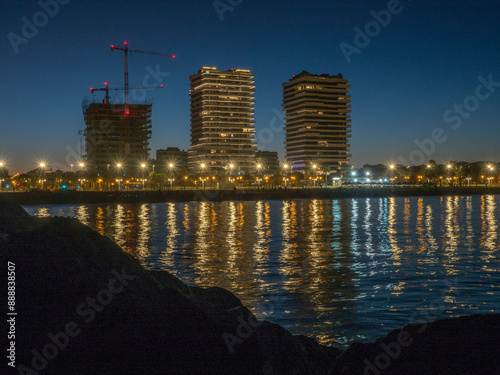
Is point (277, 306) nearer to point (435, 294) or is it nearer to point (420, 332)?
point (435, 294)

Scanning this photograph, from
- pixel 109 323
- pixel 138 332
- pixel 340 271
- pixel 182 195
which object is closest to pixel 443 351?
pixel 138 332

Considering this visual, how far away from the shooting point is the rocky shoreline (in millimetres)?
4430

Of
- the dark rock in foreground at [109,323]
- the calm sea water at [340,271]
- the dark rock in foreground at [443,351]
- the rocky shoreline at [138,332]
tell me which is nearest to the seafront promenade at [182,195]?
the calm sea water at [340,271]

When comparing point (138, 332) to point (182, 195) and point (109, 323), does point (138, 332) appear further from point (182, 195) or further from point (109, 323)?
point (182, 195)

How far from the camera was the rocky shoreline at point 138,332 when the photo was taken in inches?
174

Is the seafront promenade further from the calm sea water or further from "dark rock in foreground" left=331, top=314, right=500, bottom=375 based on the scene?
"dark rock in foreground" left=331, top=314, right=500, bottom=375

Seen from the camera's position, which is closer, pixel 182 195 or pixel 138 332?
pixel 138 332

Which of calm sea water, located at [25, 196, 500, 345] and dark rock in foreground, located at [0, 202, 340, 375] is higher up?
dark rock in foreground, located at [0, 202, 340, 375]

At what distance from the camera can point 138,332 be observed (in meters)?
5.26

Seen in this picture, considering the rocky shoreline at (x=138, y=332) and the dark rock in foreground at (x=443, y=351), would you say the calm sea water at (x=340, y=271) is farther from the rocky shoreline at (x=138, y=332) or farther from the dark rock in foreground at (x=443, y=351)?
the dark rock in foreground at (x=443, y=351)

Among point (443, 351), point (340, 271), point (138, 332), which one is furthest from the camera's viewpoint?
point (340, 271)

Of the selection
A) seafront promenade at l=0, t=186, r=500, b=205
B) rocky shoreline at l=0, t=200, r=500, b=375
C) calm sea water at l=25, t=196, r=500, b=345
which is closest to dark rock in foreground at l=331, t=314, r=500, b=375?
rocky shoreline at l=0, t=200, r=500, b=375

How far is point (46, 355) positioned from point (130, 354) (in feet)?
2.88

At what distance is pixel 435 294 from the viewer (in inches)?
523
